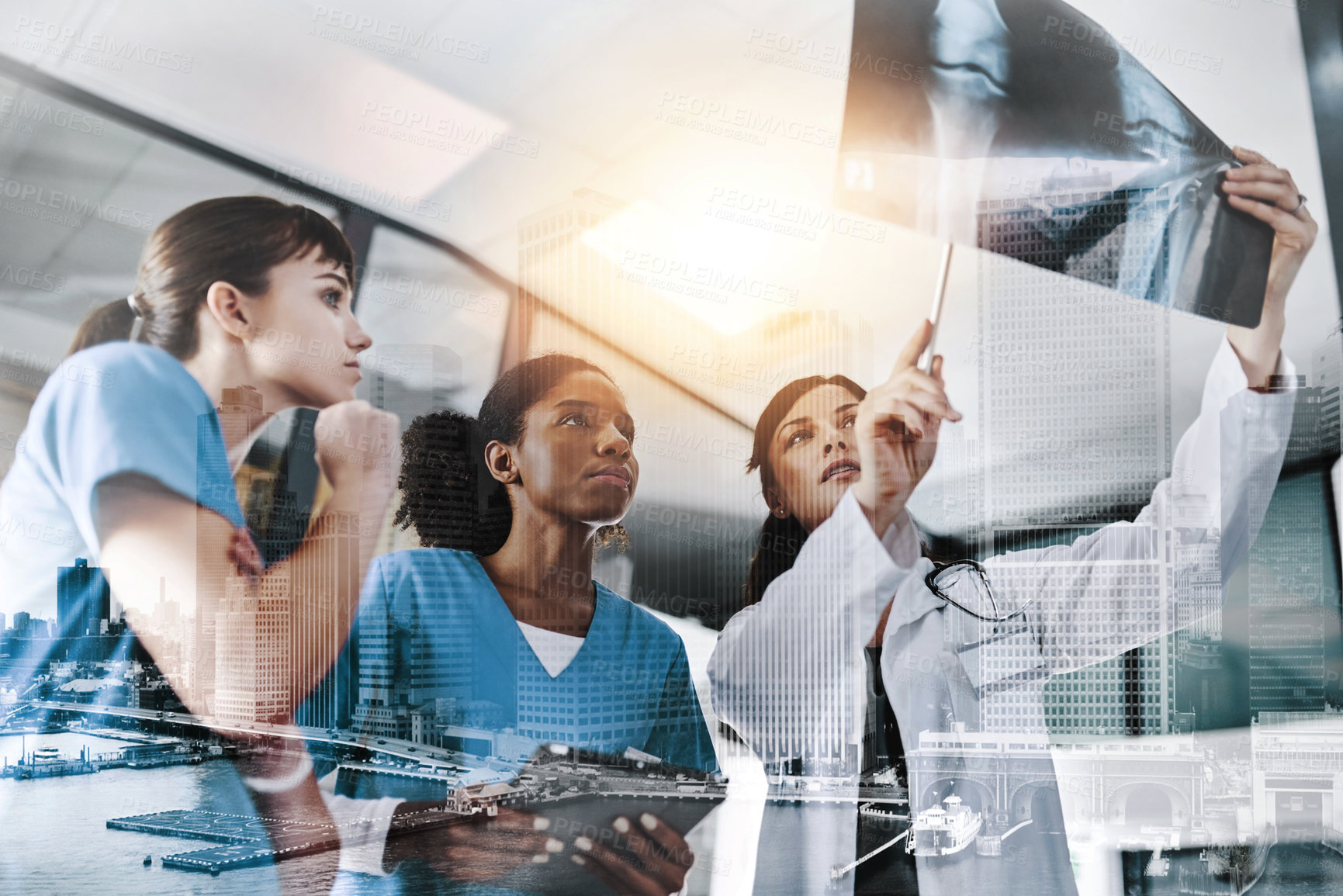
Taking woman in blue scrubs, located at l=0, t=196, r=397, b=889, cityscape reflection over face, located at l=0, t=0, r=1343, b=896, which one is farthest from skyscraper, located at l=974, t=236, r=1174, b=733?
woman in blue scrubs, located at l=0, t=196, r=397, b=889

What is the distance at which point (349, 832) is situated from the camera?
79.8 inches

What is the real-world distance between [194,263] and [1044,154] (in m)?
2.02

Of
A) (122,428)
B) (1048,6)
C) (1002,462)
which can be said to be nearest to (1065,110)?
(1048,6)

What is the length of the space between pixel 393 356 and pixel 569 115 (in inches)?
27.6

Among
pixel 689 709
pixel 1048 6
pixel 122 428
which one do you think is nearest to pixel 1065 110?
pixel 1048 6

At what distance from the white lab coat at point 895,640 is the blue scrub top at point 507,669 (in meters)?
0.12

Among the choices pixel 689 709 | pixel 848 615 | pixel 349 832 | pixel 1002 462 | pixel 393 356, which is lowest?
pixel 349 832

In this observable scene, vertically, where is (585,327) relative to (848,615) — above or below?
above

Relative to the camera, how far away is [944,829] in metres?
2.01

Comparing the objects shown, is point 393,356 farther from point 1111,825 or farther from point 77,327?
point 1111,825

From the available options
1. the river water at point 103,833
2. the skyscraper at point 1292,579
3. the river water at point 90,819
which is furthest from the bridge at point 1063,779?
the river water at point 90,819

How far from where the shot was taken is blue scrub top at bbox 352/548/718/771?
202cm

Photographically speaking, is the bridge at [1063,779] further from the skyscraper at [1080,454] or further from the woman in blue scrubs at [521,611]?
the woman in blue scrubs at [521,611]

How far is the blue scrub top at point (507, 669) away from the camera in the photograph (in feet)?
6.63
